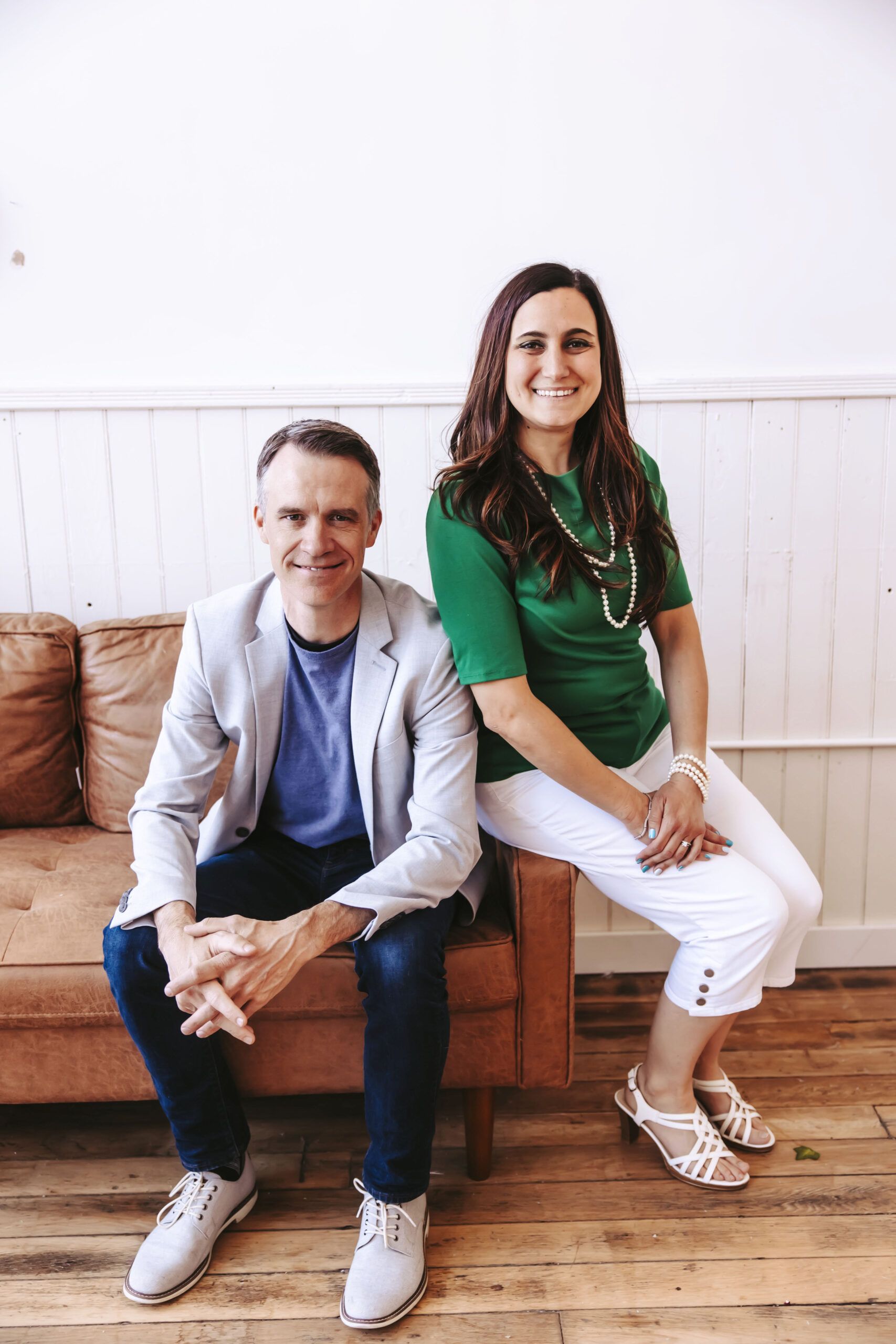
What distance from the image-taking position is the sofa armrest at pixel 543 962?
1.52 metres

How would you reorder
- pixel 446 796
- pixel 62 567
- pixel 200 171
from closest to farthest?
pixel 446 796 < pixel 200 171 < pixel 62 567

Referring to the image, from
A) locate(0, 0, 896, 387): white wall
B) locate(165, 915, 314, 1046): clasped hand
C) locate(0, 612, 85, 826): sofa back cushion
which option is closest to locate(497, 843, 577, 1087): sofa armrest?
locate(165, 915, 314, 1046): clasped hand

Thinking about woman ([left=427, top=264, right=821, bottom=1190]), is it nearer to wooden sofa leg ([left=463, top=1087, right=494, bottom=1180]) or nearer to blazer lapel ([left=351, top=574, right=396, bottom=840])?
blazer lapel ([left=351, top=574, right=396, bottom=840])

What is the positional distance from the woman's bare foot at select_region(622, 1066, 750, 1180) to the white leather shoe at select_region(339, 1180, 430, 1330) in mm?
452

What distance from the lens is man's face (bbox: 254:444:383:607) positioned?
56.4 inches

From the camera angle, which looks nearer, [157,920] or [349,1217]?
[157,920]

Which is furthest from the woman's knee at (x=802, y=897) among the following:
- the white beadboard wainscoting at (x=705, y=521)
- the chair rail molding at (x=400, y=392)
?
the chair rail molding at (x=400, y=392)

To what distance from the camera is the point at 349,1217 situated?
1538mm

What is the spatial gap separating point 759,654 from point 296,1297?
1.64 metres

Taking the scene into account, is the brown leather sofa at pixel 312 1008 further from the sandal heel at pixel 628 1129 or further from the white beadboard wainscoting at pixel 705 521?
the white beadboard wainscoting at pixel 705 521

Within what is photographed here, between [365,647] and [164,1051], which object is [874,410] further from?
[164,1051]

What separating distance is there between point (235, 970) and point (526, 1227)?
680 millimetres

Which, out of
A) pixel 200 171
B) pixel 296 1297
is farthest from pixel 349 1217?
pixel 200 171

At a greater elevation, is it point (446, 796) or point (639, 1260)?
point (446, 796)
